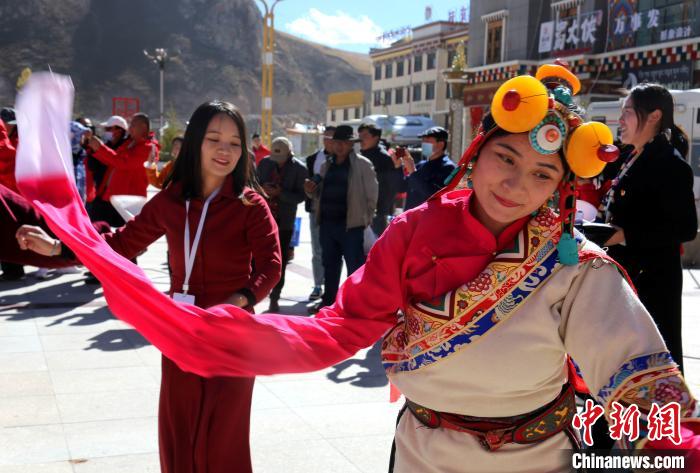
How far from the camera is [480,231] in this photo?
1903 mm

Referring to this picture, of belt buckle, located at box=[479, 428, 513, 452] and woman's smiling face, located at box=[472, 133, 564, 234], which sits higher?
woman's smiling face, located at box=[472, 133, 564, 234]

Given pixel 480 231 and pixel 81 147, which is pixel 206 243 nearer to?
pixel 480 231

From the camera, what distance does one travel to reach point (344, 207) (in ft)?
23.8

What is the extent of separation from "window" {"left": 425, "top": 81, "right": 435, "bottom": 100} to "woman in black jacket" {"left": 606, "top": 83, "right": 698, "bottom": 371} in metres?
49.2

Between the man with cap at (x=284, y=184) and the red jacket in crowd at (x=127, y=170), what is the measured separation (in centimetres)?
155

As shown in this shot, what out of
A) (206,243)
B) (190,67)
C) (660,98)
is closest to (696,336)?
(660,98)

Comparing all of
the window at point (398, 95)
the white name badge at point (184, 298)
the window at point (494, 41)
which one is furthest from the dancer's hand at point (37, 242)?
the window at point (398, 95)

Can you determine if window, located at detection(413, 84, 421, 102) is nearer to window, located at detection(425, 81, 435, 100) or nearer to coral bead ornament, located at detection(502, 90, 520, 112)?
window, located at detection(425, 81, 435, 100)

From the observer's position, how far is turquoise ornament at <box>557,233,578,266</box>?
5.86 feet

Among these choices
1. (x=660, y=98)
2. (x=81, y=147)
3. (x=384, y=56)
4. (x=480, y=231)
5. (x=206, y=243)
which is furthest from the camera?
(x=384, y=56)

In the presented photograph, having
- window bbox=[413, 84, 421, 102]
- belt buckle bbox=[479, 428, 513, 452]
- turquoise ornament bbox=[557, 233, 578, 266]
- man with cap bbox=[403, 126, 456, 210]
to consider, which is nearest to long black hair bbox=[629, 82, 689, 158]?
turquoise ornament bbox=[557, 233, 578, 266]

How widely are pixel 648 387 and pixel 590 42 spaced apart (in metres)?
24.6

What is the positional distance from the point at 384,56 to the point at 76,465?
5780cm

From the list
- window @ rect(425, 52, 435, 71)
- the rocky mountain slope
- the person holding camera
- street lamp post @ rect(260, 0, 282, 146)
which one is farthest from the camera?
the rocky mountain slope
